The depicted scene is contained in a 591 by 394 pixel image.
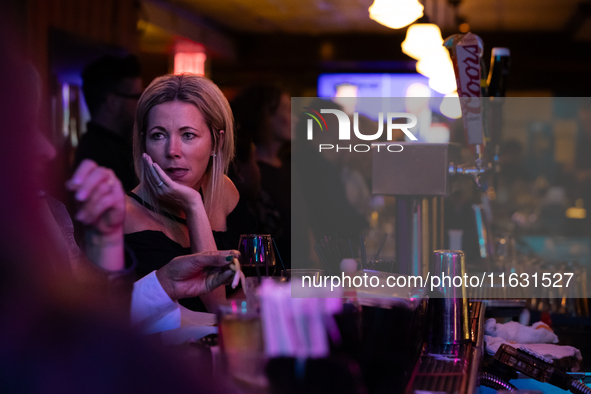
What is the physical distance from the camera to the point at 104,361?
0.68 m

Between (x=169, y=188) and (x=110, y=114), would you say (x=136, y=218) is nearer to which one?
(x=169, y=188)

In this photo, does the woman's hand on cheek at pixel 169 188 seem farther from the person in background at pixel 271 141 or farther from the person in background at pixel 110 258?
the person in background at pixel 271 141

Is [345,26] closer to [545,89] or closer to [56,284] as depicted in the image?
[545,89]

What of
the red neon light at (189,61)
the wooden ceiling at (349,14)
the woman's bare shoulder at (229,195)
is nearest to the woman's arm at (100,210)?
the woman's bare shoulder at (229,195)

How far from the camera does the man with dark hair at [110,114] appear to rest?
2330 millimetres

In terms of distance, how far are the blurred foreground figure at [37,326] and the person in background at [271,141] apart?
1398 mm

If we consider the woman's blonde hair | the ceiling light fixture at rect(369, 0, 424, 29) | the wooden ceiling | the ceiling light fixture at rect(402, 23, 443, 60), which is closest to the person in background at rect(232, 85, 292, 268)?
the woman's blonde hair

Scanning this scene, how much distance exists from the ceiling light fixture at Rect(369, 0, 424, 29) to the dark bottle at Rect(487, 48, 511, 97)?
1.25 meters

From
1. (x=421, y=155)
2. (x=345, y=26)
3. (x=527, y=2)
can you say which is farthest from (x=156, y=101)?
(x=345, y=26)

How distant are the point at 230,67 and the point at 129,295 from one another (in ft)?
18.0

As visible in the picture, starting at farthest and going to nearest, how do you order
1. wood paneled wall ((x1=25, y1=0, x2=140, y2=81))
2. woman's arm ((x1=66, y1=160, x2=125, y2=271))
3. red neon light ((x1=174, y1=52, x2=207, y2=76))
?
red neon light ((x1=174, y1=52, x2=207, y2=76))
wood paneled wall ((x1=25, y1=0, x2=140, y2=81))
woman's arm ((x1=66, y1=160, x2=125, y2=271))

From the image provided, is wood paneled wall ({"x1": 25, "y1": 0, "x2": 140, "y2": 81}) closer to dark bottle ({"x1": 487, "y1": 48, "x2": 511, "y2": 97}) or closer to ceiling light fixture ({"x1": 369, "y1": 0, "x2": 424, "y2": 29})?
ceiling light fixture ({"x1": 369, "y1": 0, "x2": 424, "y2": 29})

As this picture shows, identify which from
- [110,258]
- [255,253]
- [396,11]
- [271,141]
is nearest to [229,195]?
[255,253]

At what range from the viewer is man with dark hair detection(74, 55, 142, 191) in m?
2.33
